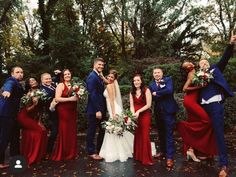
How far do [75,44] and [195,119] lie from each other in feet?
38.3

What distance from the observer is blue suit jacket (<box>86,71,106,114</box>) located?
8242 mm

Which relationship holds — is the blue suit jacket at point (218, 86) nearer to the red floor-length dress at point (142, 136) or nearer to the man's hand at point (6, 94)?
the red floor-length dress at point (142, 136)

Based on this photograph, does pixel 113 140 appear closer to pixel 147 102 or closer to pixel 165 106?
pixel 147 102

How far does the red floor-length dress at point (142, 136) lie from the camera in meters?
7.90

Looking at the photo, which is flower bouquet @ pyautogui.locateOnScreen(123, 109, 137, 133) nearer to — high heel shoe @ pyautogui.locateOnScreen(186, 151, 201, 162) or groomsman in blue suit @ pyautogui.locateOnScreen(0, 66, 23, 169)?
high heel shoe @ pyautogui.locateOnScreen(186, 151, 201, 162)

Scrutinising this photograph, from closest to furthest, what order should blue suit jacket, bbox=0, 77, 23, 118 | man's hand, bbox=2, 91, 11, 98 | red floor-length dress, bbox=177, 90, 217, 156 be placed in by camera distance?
1. man's hand, bbox=2, 91, 11, 98
2. red floor-length dress, bbox=177, 90, 217, 156
3. blue suit jacket, bbox=0, 77, 23, 118

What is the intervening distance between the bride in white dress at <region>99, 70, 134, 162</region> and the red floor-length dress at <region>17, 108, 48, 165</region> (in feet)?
4.53

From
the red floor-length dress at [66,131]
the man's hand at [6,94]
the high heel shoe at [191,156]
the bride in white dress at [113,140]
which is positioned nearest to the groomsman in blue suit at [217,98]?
the high heel shoe at [191,156]

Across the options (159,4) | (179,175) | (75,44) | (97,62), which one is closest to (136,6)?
(159,4)

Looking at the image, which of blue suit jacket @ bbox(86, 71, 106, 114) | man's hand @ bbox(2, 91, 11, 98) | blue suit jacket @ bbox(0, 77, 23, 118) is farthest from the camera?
blue suit jacket @ bbox(86, 71, 106, 114)

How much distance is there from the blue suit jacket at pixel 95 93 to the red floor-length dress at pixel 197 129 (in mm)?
1888

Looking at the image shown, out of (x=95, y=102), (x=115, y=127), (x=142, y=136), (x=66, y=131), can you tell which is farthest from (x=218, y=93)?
(x=66, y=131)

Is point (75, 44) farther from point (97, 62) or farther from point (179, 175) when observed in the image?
point (179, 175)

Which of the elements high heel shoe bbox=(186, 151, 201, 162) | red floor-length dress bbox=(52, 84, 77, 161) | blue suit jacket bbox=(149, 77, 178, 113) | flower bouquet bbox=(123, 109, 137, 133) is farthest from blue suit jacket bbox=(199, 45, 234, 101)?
red floor-length dress bbox=(52, 84, 77, 161)
